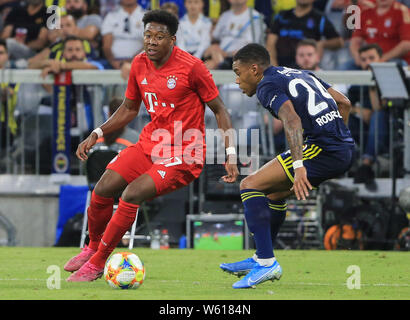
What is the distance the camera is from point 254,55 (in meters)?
6.99

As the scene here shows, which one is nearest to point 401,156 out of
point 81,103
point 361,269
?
point 361,269

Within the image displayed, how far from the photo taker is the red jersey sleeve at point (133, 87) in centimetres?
746

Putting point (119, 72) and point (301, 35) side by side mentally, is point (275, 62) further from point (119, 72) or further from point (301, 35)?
point (119, 72)

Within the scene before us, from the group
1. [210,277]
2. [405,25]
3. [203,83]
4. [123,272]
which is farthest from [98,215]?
[405,25]

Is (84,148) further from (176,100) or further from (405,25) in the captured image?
(405,25)

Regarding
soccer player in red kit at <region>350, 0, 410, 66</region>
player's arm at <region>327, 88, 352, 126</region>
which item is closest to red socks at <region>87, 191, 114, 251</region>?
player's arm at <region>327, 88, 352, 126</region>

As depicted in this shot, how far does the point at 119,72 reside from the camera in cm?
1253

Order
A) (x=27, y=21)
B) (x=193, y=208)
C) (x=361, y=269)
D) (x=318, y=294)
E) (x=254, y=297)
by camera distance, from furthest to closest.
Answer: (x=27, y=21)
(x=193, y=208)
(x=361, y=269)
(x=318, y=294)
(x=254, y=297)

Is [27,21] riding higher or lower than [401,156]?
higher

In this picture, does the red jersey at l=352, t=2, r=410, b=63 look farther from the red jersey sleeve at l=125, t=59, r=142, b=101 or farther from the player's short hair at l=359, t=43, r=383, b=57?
the red jersey sleeve at l=125, t=59, r=142, b=101

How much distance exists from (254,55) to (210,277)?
222cm

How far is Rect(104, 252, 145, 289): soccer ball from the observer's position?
6.57 m

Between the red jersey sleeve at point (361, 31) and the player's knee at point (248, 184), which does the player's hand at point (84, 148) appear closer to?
the player's knee at point (248, 184)

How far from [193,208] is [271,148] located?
55.4 inches
